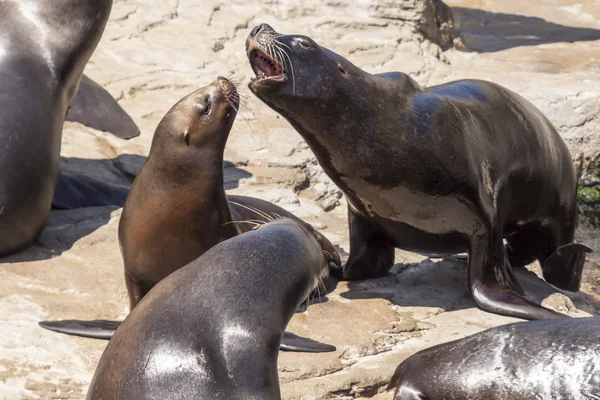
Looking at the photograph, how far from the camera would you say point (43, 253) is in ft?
21.6

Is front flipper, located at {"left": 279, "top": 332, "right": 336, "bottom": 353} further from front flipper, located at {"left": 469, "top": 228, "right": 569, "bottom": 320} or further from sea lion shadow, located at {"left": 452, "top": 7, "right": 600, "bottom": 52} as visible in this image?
sea lion shadow, located at {"left": 452, "top": 7, "right": 600, "bottom": 52}

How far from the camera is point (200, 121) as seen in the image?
5590 millimetres

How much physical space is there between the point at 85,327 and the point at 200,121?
1294 millimetres

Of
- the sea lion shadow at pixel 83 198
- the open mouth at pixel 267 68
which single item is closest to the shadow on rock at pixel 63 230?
the sea lion shadow at pixel 83 198

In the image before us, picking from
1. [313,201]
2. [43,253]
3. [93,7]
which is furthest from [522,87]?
[43,253]

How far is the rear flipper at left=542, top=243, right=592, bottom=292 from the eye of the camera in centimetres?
644

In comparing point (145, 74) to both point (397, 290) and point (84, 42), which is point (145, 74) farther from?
point (397, 290)

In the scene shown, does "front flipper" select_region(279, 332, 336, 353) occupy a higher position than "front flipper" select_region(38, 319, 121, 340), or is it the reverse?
"front flipper" select_region(279, 332, 336, 353)

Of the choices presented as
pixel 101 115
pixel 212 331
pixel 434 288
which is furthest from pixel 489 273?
pixel 101 115

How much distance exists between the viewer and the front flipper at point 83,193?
7.44 metres

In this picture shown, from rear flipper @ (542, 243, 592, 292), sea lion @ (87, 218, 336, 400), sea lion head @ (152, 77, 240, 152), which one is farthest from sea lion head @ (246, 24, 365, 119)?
rear flipper @ (542, 243, 592, 292)

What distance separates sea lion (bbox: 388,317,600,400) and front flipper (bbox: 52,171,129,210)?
3.59 m

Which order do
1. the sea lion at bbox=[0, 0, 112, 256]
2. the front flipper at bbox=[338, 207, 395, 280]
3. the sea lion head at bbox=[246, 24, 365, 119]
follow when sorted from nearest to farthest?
→ the sea lion head at bbox=[246, 24, 365, 119], the front flipper at bbox=[338, 207, 395, 280], the sea lion at bbox=[0, 0, 112, 256]

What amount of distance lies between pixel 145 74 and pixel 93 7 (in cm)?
274
